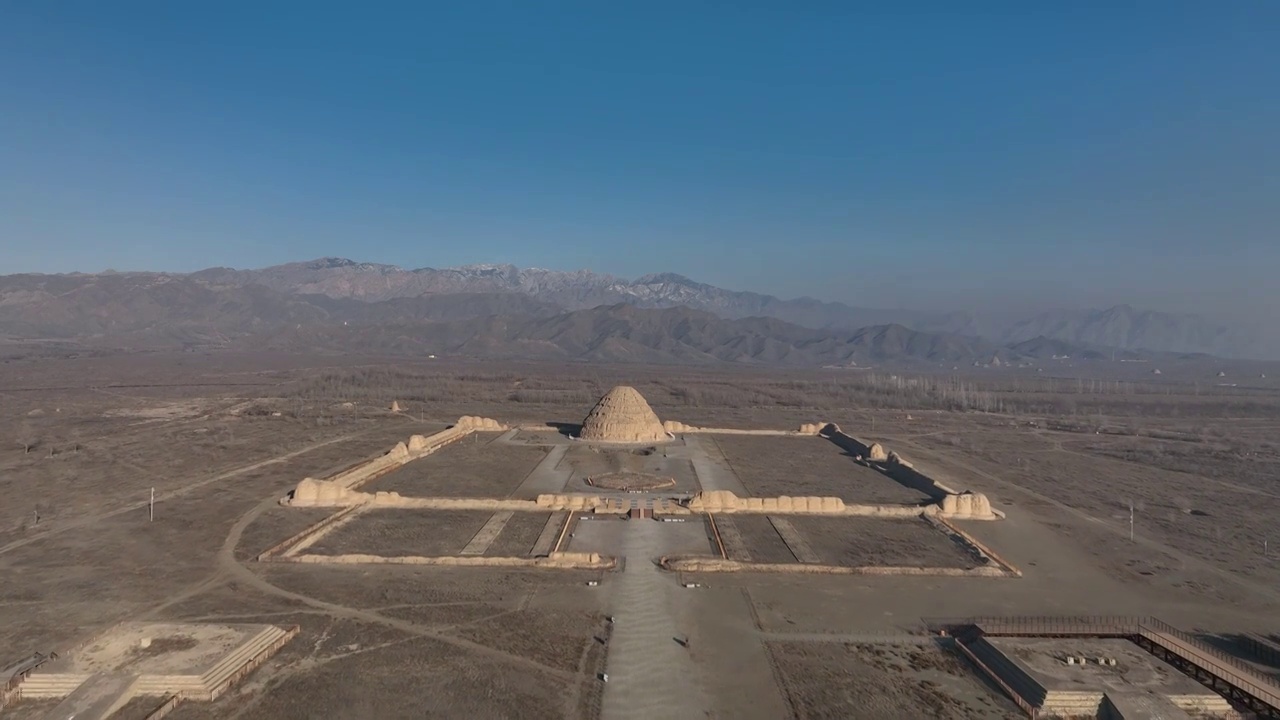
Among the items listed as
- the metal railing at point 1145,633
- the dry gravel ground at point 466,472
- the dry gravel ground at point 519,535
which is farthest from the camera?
the dry gravel ground at point 466,472

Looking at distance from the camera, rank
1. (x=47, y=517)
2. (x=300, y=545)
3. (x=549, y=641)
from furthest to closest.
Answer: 1. (x=47, y=517)
2. (x=300, y=545)
3. (x=549, y=641)

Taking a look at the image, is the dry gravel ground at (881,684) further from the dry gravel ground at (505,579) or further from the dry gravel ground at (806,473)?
the dry gravel ground at (806,473)

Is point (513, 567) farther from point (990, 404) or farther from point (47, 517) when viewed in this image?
point (990, 404)

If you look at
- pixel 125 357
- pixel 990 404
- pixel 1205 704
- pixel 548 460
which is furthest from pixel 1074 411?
pixel 125 357


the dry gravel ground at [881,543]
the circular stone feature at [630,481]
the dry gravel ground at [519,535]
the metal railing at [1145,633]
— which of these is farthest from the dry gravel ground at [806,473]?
the metal railing at [1145,633]

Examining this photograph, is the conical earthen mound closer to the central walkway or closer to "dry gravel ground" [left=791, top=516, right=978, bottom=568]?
"dry gravel ground" [left=791, top=516, right=978, bottom=568]

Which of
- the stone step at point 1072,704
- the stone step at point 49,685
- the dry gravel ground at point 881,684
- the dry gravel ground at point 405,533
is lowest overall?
the stone step at point 49,685
